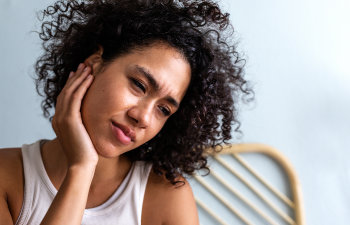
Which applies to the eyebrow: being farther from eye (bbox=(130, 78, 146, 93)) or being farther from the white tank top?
the white tank top

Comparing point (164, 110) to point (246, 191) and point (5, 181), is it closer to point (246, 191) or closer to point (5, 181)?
point (5, 181)

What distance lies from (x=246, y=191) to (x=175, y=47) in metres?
0.84

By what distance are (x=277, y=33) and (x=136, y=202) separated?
0.86 m

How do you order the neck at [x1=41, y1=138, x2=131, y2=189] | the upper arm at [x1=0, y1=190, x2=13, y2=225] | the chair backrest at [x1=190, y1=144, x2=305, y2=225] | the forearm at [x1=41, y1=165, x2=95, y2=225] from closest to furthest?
1. the forearm at [x1=41, y1=165, x2=95, y2=225]
2. the upper arm at [x1=0, y1=190, x2=13, y2=225]
3. the neck at [x1=41, y1=138, x2=131, y2=189]
4. the chair backrest at [x1=190, y1=144, x2=305, y2=225]

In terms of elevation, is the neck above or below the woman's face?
below

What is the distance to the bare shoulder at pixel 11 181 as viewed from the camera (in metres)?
0.97

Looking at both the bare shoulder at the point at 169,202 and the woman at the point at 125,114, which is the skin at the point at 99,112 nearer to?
the woman at the point at 125,114

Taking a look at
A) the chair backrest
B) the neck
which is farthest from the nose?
the chair backrest

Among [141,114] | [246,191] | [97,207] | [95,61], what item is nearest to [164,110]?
[141,114]

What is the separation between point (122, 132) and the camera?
0.88 meters

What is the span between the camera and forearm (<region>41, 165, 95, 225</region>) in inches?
31.9

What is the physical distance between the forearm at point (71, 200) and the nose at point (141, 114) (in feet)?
0.44

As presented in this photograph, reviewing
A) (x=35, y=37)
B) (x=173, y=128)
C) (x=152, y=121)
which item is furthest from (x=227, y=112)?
(x=35, y=37)

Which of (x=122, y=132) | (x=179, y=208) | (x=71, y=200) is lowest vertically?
(x=179, y=208)
